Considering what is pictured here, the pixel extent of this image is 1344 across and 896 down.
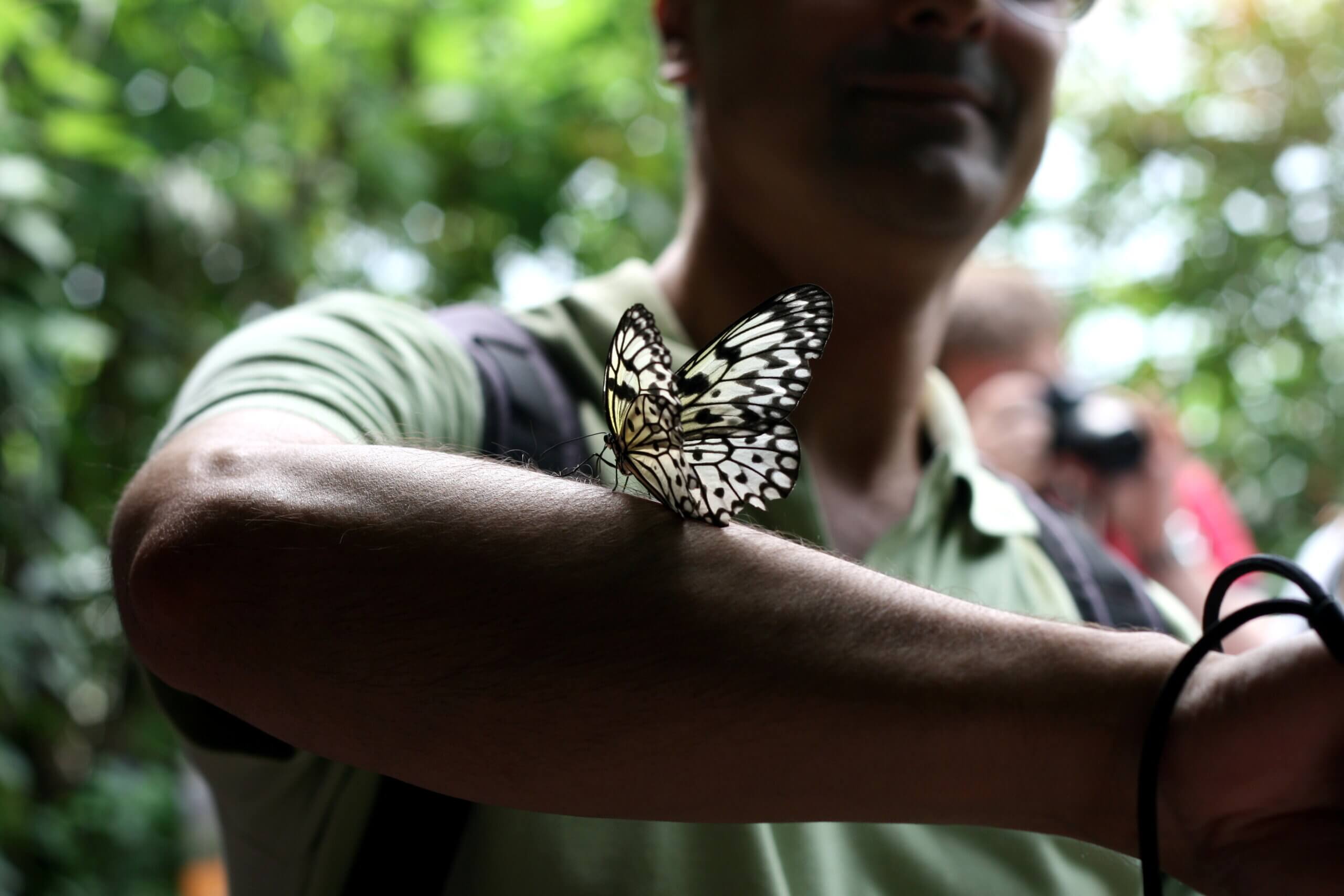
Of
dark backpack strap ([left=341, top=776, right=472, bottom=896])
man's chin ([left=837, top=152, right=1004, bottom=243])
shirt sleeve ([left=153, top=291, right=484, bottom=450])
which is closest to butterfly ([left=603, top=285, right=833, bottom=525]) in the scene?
shirt sleeve ([left=153, top=291, right=484, bottom=450])

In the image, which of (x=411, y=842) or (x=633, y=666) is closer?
(x=633, y=666)

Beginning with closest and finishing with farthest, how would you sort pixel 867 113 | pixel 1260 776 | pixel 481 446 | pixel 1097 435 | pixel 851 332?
pixel 1260 776 → pixel 481 446 → pixel 867 113 → pixel 851 332 → pixel 1097 435

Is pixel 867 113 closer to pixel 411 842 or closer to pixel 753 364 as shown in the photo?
pixel 753 364

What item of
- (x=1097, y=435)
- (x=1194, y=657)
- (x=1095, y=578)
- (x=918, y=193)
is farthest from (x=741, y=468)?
(x=1097, y=435)

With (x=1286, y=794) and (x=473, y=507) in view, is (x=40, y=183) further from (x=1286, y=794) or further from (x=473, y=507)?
(x=1286, y=794)

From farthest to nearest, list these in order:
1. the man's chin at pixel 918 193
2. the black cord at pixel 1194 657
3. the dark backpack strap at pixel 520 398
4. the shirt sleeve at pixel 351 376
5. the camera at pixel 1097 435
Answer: the camera at pixel 1097 435 < the man's chin at pixel 918 193 < the dark backpack strap at pixel 520 398 < the shirt sleeve at pixel 351 376 < the black cord at pixel 1194 657

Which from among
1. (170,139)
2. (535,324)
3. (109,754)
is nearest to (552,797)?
(535,324)

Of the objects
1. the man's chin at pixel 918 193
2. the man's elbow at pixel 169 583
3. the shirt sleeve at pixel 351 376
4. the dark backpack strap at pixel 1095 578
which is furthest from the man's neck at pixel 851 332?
the man's elbow at pixel 169 583

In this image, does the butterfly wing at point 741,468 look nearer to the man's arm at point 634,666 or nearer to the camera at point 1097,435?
the man's arm at point 634,666

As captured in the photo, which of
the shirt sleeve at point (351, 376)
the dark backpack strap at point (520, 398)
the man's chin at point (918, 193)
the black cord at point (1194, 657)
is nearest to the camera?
the black cord at point (1194, 657)
